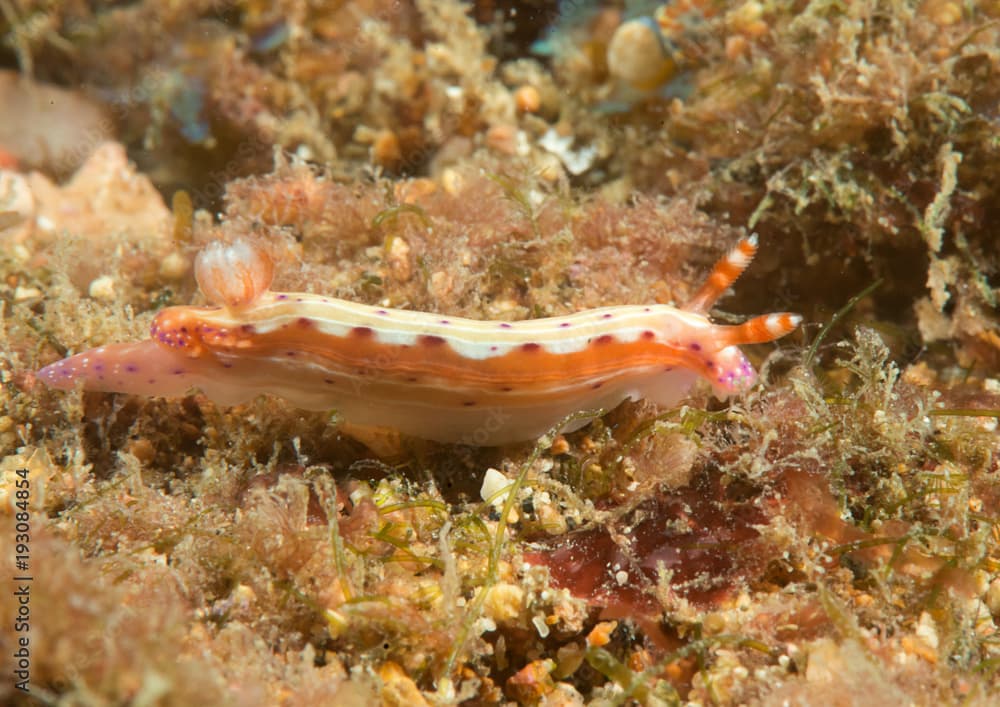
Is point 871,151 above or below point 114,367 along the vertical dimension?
above

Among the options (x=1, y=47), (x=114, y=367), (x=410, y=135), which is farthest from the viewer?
(x=1, y=47)

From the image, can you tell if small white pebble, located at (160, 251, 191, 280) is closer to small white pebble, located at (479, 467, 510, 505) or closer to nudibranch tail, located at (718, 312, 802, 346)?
small white pebble, located at (479, 467, 510, 505)

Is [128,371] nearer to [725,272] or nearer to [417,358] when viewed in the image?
[417,358]

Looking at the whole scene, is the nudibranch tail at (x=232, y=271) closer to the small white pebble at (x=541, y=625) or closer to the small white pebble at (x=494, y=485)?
the small white pebble at (x=494, y=485)

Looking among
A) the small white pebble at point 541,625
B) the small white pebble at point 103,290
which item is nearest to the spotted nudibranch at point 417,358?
the small white pebble at point 103,290

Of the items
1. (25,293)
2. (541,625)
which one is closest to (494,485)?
(541,625)

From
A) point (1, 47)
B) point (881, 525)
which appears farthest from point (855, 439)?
point (1, 47)

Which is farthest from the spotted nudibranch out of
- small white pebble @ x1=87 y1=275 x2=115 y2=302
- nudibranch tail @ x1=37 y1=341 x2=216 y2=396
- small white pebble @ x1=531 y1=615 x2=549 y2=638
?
small white pebble @ x1=531 y1=615 x2=549 y2=638

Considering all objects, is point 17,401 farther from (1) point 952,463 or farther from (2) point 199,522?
(1) point 952,463
